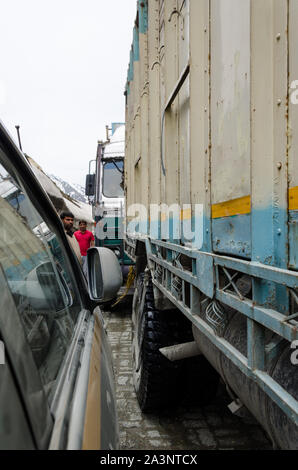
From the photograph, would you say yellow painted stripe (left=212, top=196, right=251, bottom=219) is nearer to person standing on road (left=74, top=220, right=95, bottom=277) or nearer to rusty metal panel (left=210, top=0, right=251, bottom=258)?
rusty metal panel (left=210, top=0, right=251, bottom=258)

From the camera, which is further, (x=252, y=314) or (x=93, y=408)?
(x=252, y=314)

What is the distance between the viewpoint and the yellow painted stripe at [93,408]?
32.9 inches

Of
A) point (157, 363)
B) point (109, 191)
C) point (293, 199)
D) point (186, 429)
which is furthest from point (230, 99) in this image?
point (109, 191)

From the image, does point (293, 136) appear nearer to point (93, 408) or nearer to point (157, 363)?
point (93, 408)

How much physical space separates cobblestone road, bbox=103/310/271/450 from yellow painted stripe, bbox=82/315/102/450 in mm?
1595

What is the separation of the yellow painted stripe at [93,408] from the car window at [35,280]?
10 cm

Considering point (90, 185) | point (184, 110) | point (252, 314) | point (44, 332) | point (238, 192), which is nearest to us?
point (44, 332)

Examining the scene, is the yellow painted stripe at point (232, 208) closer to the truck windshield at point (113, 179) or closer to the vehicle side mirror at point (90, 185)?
the truck windshield at point (113, 179)

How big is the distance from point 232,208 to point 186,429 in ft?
7.33

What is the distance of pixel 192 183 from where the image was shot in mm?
2145

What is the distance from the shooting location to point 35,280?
1260 millimetres

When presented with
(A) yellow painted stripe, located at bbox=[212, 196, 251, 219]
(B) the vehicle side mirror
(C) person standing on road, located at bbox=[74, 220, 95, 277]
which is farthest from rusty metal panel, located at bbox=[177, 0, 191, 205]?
(B) the vehicle side mirror

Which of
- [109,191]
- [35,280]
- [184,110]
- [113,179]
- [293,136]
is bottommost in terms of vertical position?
[35,280]

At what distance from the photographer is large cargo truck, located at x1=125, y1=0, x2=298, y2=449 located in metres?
1.18
